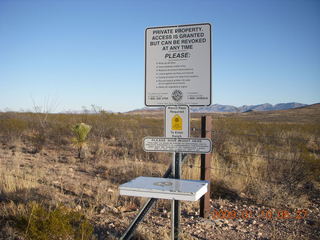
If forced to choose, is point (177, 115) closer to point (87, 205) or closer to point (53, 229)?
point (53, 229)

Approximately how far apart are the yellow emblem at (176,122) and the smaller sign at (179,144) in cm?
12

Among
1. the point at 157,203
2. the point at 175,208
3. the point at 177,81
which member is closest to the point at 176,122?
the point at 177,81

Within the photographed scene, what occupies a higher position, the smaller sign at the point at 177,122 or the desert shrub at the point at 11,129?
the smaller sign at the point at 177,122

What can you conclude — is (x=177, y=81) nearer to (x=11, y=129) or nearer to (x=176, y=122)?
(x=176, y=122)

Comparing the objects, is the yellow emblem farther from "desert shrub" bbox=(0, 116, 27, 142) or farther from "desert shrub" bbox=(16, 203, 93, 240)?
"desert shrub" bbox=(0, 116, 27, 142)

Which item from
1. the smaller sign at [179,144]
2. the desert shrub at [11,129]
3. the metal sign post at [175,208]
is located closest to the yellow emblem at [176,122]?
the smaller sign at [179,144]

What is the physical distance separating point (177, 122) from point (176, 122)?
1 cm

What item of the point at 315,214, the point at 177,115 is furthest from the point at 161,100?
the point at 315,214

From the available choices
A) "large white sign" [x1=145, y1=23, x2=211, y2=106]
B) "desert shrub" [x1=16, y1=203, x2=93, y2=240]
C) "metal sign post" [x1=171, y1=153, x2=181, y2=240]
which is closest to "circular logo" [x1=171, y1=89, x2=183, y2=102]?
"large white sign" [x1=145, y1=23, x2=211, y2=106]

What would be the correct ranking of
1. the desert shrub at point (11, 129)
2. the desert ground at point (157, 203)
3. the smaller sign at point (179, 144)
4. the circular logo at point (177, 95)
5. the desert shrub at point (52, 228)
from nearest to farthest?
the smaller sign at point (179, 144), the circular logo at point (177, 95), the desert shrub at point (52, 228), the desert ground at point (157, 203), the desert shrub at point (11, 129)

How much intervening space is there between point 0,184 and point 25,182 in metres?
0.42

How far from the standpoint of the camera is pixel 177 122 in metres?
3.19

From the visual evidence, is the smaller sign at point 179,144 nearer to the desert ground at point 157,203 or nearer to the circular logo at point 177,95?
the circular logo at point 177,95

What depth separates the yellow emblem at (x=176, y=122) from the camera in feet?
10.4
